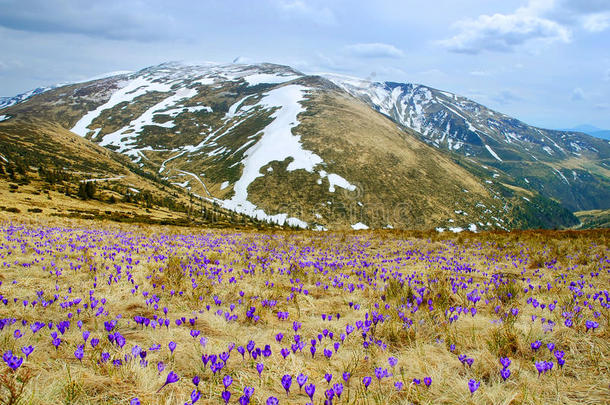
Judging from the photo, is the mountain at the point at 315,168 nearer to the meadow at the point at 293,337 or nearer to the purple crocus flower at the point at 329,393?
the meadow at the point at 293,337

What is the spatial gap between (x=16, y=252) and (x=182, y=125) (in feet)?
607

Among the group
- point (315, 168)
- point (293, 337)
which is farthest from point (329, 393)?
point (315, 168)

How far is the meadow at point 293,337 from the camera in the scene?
2.66 metres

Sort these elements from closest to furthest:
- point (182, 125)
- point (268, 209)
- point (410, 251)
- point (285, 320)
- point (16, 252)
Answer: point (285, 320), point (16, 252), point (410, 251), point (268, 209), point (182, 125)

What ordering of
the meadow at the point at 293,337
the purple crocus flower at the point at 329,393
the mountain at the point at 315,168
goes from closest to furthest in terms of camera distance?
1. the purple crocus flower at the point at 329,393
2. the meadow at the point at 293,337
3. the mountain at the point at 315,168

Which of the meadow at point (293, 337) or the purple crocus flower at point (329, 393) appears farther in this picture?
the meadow at point (293, 337)

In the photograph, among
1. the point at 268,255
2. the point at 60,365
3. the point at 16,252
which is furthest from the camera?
the point at 268,255

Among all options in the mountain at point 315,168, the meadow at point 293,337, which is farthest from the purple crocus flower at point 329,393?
the mountain at point 315,168

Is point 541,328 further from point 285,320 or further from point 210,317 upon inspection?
point 210,317

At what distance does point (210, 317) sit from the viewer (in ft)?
15.4

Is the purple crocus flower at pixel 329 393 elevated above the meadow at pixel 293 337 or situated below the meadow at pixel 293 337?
above

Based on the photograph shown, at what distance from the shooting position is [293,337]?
13.8ft

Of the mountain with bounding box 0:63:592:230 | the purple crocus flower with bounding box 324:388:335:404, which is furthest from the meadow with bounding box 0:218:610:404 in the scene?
the mountain with bounding box 0:63:592:230

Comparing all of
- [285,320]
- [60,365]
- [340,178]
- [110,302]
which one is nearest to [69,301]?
[110,302]
